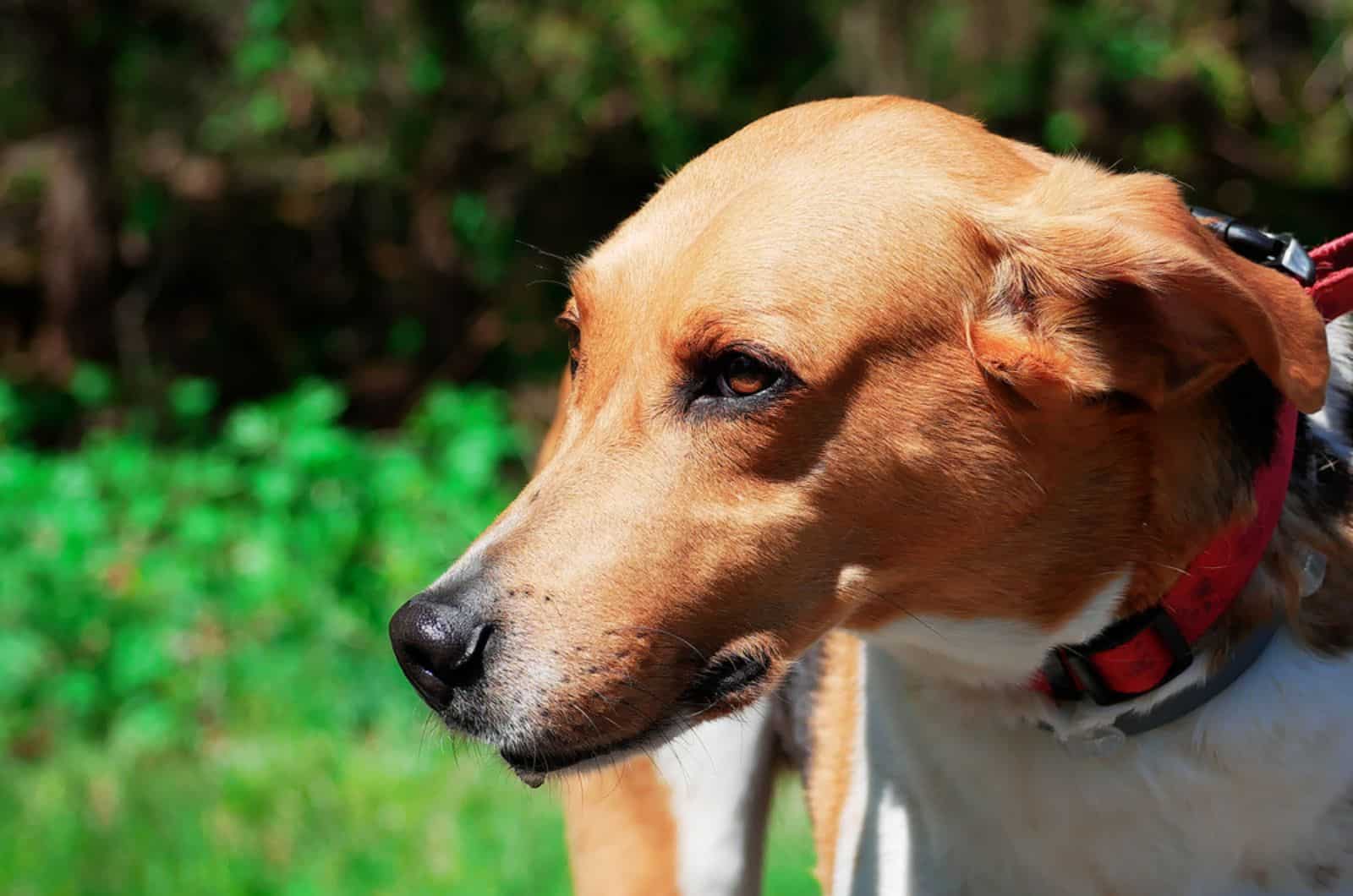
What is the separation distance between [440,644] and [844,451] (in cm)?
69

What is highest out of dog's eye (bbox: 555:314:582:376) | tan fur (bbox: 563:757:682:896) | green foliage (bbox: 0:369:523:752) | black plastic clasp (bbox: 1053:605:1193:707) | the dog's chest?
dog's eye (bbox: 555:314:582:376)

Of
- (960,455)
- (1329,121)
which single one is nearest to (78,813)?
(960,455)

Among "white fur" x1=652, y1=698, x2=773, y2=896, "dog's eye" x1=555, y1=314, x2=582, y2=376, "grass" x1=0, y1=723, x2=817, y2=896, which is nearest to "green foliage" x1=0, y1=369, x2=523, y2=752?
"grass" x1=0, y1=723, x2=817, y2=896

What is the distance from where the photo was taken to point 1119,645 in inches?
99.3

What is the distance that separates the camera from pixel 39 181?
31.2 ft

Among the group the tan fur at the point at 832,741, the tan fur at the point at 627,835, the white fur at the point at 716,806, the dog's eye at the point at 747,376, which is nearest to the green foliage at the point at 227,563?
the tan fur at the point at 627,835

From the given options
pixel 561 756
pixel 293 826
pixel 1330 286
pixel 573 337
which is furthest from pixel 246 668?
pixel 1330 286

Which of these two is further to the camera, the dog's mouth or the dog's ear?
the dog's mouth

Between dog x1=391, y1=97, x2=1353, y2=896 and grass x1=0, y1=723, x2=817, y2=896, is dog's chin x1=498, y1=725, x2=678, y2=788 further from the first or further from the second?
grass x1=0, y1=723, x2=817, y2=896

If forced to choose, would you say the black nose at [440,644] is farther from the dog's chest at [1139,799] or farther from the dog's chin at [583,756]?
the dog's chest at [1139,799]

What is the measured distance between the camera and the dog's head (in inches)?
92.7

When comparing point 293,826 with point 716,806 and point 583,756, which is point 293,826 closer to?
point 716,806

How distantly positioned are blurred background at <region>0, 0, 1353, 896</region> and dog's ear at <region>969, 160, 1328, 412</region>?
261cm

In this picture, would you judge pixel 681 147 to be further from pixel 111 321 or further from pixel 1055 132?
pixel 111 321
